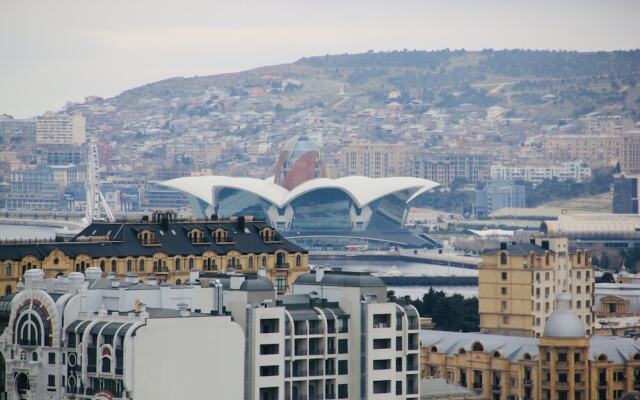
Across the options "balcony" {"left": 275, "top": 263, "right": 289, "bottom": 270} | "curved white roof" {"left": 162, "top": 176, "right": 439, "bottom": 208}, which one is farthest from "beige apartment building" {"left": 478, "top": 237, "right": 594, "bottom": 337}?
"curved white roof" {"left": 162, "top": 176, "right": 439, "bottom": 208}

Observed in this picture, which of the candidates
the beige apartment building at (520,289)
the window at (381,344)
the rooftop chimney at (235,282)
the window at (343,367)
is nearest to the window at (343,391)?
the window at (343,367)

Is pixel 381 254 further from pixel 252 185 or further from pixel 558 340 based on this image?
pixel 558 340

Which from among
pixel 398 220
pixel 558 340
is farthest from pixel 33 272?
pixel 398 220

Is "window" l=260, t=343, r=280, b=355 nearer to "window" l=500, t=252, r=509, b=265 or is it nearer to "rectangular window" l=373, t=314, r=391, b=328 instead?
"rectangular window" l=373, t=314, r=391, b=328

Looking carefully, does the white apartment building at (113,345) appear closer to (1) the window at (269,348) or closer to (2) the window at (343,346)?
(1) the window at (269,348)

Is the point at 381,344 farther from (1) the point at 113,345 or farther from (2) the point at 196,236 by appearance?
(2) the point at 196,236

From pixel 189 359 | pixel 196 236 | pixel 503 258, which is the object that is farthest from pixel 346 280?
pixel 503 258
